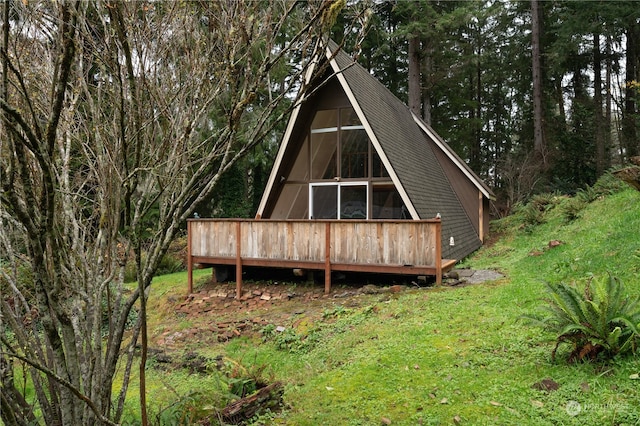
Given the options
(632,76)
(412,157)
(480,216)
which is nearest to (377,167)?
(412,157)

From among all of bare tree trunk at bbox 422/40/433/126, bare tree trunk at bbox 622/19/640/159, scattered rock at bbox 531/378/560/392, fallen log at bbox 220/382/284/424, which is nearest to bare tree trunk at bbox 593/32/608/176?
bare tree trunk at bbox 622/19/640/159

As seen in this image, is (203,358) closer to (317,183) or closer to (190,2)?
(190,2)

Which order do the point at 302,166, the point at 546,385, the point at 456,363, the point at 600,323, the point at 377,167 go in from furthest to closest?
the point at 302,166 → the point at 377,167 → the point at 456,363 → the point at 600,323 → the point at 546,385

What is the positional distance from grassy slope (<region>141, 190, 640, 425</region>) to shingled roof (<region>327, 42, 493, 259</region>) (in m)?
2.89

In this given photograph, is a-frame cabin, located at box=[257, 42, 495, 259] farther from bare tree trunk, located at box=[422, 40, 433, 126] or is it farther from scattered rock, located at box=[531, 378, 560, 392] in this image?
bare tree trunk, located at box=[422, 40, 433, 126]

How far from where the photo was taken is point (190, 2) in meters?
3.00

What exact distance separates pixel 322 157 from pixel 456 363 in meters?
8.08

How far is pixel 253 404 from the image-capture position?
12.1ft

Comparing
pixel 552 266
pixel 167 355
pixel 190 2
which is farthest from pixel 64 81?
pixel 552 266

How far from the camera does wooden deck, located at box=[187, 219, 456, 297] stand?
782 cm

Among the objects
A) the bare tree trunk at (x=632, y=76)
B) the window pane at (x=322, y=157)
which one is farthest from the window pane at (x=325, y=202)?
the bare tree trunk at (x=632, y=76)

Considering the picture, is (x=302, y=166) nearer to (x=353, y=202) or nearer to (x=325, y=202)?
(x=325, y=202)

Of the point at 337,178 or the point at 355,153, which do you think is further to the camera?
the point at 337,178

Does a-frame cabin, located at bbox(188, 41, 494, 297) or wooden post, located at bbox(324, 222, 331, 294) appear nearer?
a-frame cabin, located at bbox(188, 41, 494, 297)
